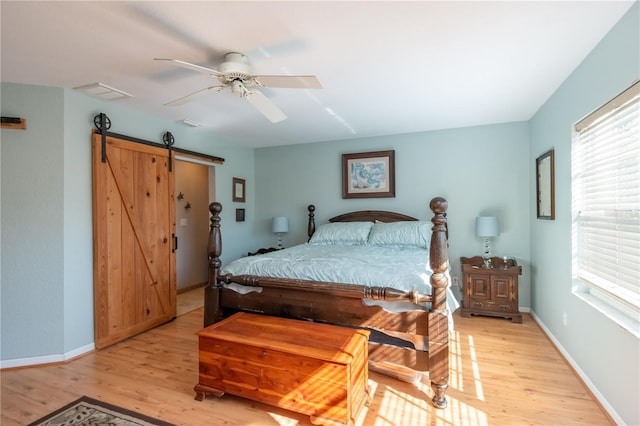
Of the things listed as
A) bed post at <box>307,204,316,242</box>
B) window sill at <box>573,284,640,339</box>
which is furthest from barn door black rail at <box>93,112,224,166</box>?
window sill at <box>573,284,640,339</box>

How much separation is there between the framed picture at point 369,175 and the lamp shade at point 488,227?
1.21 meters

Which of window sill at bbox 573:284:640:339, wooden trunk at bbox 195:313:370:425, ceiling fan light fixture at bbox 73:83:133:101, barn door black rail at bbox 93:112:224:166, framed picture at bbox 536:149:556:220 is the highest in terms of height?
ceiling fan light fixture at bbox 73:83:133:101

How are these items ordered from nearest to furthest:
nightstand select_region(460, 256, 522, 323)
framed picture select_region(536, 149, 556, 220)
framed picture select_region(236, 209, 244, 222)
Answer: framed picture select_region(536, 149, 556, 220) < nightstand select_region(460, 256, 522, 323) < framed picture select_region(236, 209, 244, 222)

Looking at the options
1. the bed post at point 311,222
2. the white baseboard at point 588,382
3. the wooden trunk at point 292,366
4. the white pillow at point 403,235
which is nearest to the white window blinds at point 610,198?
the white baseboard at point 588,382

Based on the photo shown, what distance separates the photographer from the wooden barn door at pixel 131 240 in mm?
2967

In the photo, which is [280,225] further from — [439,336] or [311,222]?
[439,336]

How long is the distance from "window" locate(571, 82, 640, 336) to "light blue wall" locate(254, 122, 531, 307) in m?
1.49

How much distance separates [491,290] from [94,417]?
152 inches

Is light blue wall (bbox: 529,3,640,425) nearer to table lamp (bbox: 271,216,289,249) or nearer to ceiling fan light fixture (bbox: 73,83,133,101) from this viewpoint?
table lamp (bbox: 271,216,289,249)

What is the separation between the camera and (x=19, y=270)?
2.65 meters

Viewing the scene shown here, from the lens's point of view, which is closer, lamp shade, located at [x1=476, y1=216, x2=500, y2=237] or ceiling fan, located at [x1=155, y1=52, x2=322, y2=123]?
ceiling fan, located at [x1=155, y1=52, x2=322, y2=123]

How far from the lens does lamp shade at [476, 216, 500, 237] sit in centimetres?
370

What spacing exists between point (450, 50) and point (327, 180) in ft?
9.54

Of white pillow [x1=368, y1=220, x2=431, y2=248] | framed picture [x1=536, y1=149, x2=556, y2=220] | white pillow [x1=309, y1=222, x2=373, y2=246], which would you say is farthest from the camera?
white pillow [x1=309, y1=222, x2=373, y2=246]
